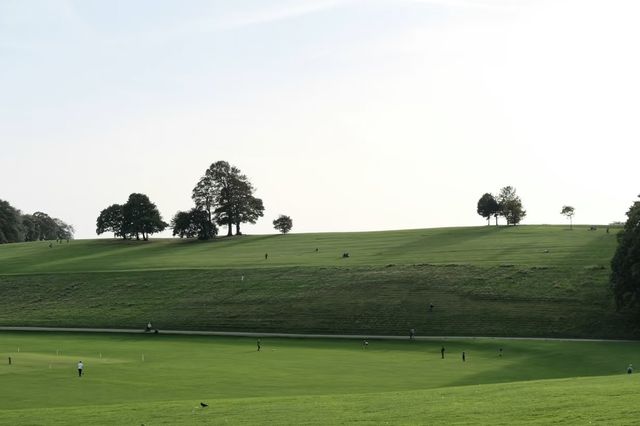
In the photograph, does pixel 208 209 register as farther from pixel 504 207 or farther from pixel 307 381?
pixel 307 381

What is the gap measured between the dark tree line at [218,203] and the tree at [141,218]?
4.67 m

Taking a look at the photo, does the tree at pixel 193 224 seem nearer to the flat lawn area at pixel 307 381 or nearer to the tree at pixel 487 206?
the tree at pixel 487 206

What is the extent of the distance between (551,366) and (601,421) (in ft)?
120

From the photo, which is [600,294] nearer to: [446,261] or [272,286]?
[446,261]

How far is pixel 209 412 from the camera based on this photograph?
3253cm

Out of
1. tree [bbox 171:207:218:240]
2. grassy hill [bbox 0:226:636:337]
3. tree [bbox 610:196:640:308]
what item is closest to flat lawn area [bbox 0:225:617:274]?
grassy hill [bbox 0:226:636:337]

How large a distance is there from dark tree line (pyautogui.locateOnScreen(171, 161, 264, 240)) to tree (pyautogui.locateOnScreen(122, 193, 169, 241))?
467 centimetres

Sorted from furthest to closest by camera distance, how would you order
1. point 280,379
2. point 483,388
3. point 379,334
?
point 379,334 < point 280,379 < point 483,388

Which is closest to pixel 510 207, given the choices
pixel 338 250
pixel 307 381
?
pixel 338 250

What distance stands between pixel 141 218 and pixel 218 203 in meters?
16.9

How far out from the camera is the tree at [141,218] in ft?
537

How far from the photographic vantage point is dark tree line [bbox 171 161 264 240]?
163 meters

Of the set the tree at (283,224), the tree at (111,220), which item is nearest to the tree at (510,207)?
the tree at (283,224)

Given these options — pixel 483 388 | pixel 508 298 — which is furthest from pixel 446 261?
pixel 483 388
